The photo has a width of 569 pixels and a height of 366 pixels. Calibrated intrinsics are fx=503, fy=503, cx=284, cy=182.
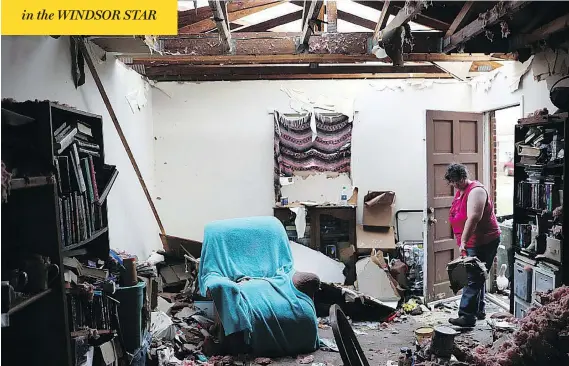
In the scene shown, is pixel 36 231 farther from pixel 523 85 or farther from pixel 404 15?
pixel 523 85

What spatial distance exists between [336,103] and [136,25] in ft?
15.2

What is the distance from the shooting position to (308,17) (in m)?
3.22

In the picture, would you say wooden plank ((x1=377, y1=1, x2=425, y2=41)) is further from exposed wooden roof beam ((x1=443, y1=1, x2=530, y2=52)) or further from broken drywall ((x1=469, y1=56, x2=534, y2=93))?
broken drywall ((x1=469, y1=56, x2=534, y2=93))

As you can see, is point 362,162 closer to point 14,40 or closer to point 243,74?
point 243,74

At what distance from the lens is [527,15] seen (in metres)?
3.65

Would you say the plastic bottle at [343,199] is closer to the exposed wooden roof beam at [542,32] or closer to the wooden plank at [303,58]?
the wooden plank at [303,58]

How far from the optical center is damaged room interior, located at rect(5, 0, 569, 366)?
238 cm

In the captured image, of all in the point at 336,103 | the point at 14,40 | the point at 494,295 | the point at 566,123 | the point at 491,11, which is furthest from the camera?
the point at 336,103

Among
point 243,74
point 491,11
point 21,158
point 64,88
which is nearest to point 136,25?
point 21,158

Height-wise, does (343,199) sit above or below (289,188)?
below

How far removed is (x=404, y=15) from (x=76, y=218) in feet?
7.26

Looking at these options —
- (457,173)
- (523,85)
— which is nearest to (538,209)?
(457,173)

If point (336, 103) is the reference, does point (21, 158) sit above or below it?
below

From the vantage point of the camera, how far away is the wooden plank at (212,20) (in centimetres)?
380
